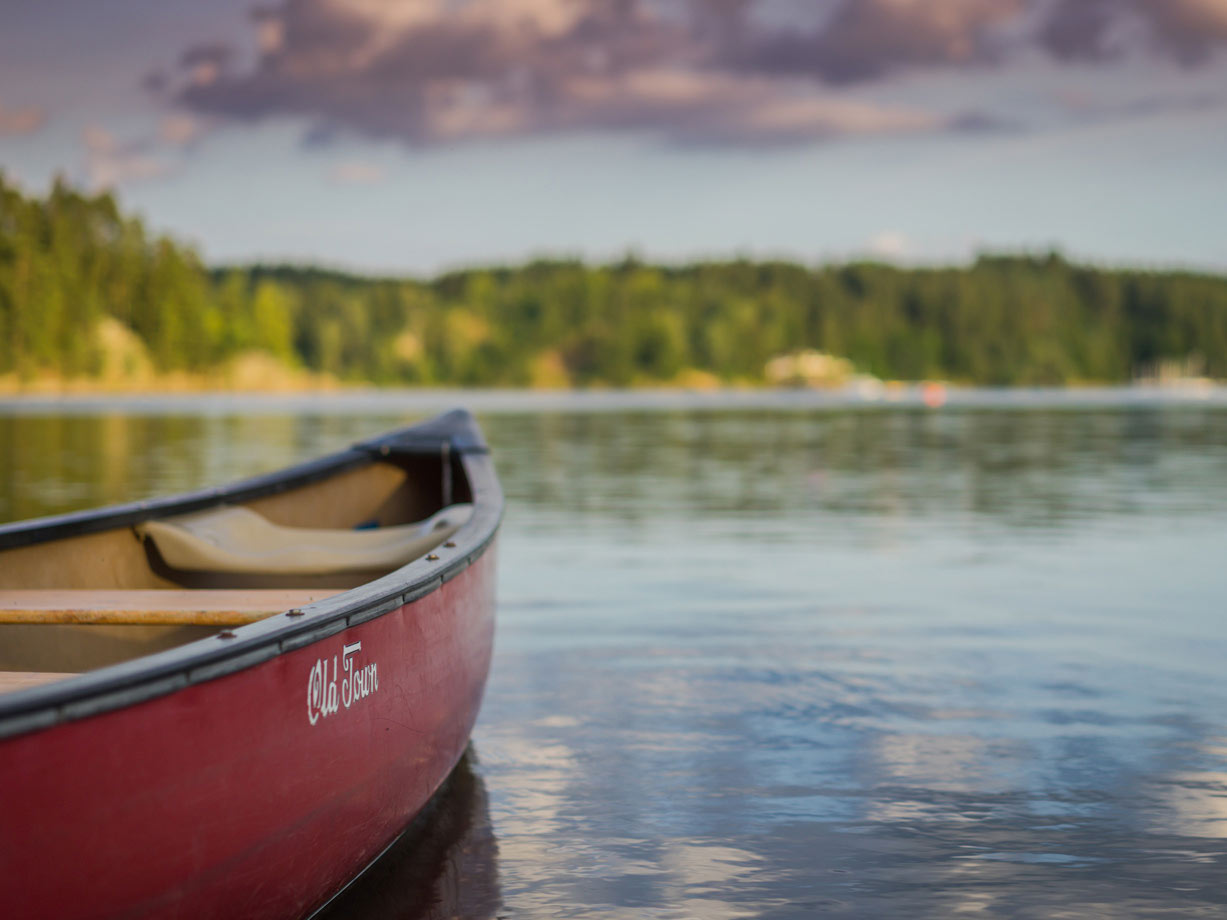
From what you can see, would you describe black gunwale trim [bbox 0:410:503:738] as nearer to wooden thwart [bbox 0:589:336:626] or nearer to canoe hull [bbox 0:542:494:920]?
canoe hull [bbox 0:542:494:920]

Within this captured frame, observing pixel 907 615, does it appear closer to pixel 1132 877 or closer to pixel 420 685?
pixel 1132 877

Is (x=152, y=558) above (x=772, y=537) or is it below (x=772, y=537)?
above

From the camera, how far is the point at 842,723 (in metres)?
8.58

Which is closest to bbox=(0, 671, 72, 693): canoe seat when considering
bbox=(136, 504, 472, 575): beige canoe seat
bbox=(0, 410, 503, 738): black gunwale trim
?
bbox=(0, 410, 503, 738): black gunwale trim

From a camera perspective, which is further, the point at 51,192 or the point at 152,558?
the point at 51,192

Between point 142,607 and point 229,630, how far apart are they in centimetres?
152

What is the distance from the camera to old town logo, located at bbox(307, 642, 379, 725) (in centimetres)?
479

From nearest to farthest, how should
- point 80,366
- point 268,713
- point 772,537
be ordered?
point 268,713
point 772,537
point 80,366

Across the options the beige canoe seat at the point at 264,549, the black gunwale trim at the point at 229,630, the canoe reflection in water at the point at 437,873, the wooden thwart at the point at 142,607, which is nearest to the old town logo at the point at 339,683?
the black gunwale trim at the point at 229,630

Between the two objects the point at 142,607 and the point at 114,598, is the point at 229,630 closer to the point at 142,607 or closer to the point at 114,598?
the point at 142,607

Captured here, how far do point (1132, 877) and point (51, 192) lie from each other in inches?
6178

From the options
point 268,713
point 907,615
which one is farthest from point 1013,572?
point 268,713

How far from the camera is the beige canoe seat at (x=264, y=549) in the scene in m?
8.05

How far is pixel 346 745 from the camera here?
5121mm
